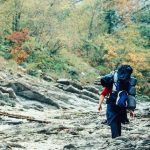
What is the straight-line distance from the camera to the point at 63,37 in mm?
40000

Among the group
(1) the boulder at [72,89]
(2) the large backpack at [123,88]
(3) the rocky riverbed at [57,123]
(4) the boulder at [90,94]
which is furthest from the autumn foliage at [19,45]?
(2) the large backpack at [123,88]

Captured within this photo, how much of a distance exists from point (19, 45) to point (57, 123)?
23.7 m

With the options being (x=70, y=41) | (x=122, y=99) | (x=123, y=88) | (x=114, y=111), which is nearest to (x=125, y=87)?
(x=123, y=88)

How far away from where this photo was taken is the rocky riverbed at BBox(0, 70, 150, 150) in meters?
8.70

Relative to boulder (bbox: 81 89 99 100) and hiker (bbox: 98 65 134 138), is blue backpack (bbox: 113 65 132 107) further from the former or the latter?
boulder (bbox: 81 89 99 100)

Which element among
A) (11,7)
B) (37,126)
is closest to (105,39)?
(11,7)

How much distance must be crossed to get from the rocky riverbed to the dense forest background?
7644 mm

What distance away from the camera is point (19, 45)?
3741 cm

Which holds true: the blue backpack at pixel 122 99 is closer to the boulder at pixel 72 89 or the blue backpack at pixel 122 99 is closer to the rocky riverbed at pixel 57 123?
the rocky riverbed at pixel 57 123

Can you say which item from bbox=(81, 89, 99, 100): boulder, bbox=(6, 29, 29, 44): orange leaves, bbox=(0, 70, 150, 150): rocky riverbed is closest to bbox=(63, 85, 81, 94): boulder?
bbox=(0, 70, 150, 150): rocky riverbed

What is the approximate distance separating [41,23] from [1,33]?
11.3ft

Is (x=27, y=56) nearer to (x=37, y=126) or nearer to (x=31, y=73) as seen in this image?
(x=31, y=73)

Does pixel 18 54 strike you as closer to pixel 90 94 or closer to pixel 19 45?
pixel 19 45

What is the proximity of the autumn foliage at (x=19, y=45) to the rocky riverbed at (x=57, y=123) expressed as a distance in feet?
21.2
